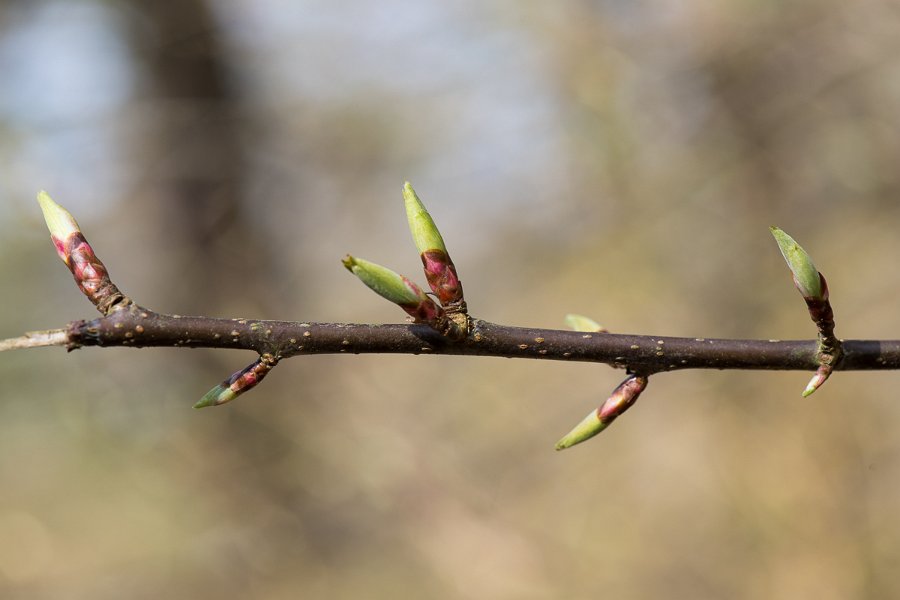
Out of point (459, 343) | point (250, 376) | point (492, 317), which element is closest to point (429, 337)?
point (459, 343)

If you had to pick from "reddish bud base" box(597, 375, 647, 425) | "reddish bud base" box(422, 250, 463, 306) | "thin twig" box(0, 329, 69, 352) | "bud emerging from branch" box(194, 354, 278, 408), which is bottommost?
"reddish bud base" box(597, 375, 647, 425)

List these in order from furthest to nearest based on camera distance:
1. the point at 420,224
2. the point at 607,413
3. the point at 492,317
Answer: the point at 492,317 < the point at 607,413 < the point at 420,224

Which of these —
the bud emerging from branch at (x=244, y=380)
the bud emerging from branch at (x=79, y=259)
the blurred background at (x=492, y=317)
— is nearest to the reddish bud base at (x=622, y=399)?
the bud emerging from branch at (x=244, y=380)

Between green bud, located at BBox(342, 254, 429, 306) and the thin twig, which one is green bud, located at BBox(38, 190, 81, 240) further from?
green bud, located at BBox(342, 254, 429, 306)

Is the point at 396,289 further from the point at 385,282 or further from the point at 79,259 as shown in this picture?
the point at 79,259

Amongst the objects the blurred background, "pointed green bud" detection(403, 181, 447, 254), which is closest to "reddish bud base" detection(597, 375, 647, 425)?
"pointed green bud" detection(403, 181, 447, 254)
